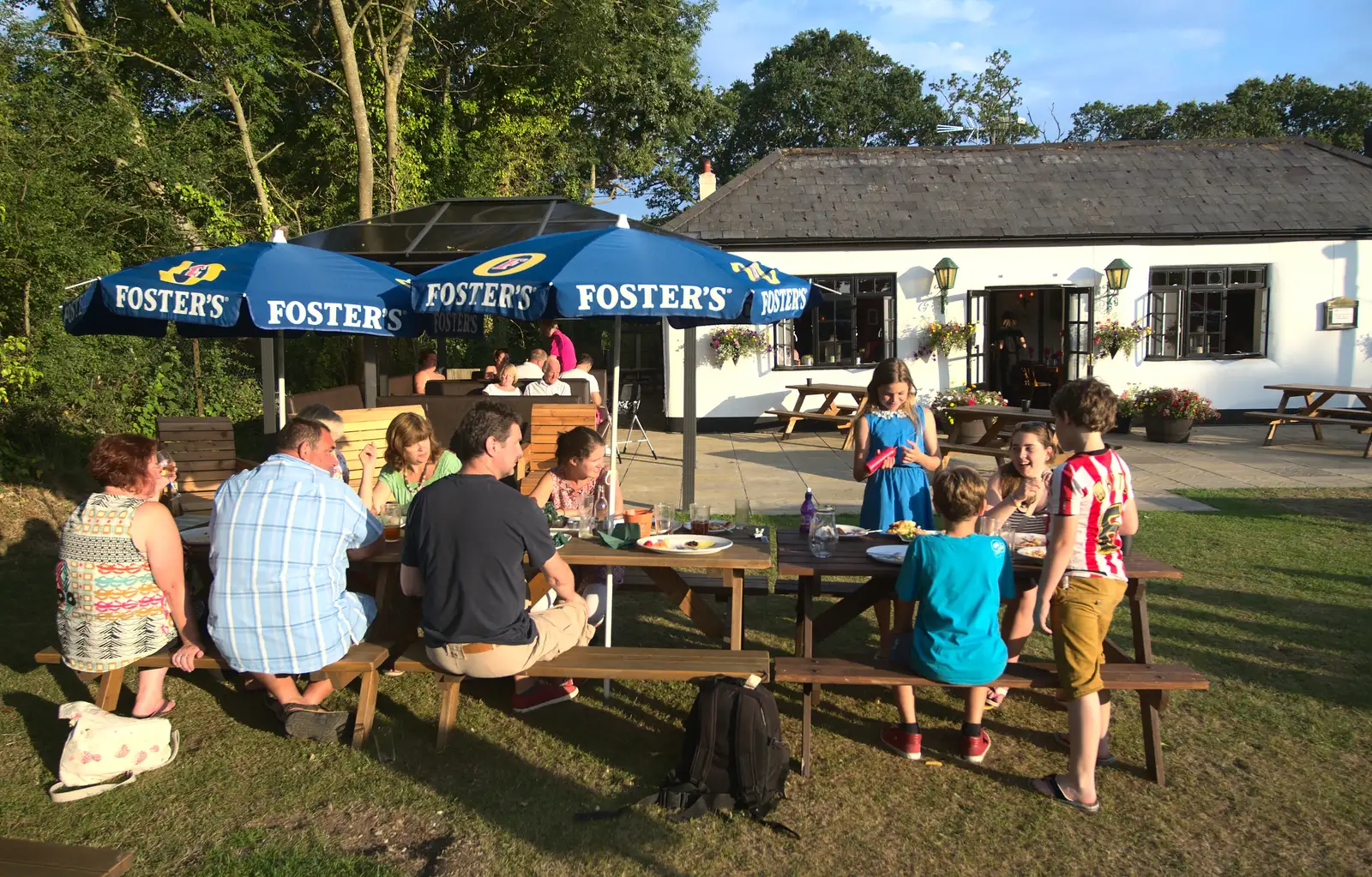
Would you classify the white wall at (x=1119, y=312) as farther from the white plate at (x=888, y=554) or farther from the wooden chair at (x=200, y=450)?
the white plate at (x=888, y=554)

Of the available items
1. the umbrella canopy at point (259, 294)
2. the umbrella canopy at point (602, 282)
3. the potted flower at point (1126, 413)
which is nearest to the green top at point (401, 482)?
the umbrella canopy at point (602, 282)

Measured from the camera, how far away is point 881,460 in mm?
4660

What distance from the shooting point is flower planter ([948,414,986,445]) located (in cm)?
1212

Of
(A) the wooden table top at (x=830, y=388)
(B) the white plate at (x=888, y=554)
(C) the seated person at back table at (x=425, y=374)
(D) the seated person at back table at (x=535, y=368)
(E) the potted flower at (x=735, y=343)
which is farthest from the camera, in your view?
(E) the potted flower at (x=735, y=343)

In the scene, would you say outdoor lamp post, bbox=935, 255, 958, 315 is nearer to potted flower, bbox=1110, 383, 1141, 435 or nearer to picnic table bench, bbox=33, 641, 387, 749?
potted flower, bbox=1110, 383, 1141, 435

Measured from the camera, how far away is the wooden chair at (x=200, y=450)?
6965mm

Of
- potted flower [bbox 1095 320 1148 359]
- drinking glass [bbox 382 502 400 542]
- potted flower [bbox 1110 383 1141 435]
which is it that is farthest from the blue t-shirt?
potted flower [bbox 1095 320 1148 359]

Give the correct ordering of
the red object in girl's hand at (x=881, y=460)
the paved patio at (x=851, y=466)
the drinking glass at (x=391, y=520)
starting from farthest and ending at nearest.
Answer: the paved patio at (x=851, y=466) < the red object in girl's hand at (x=881, y=460) < the drinking glass at (x=391, y=520)

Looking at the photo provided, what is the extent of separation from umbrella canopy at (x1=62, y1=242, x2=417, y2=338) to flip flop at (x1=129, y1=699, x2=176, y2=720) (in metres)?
2.03

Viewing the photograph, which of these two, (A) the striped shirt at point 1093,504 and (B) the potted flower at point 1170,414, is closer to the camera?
(A) the striped shirt at point 1093,504

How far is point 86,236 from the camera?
29.6ft

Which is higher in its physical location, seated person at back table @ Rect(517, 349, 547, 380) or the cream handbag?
seated person at back table @ Rect(517, 349, 547, 380)

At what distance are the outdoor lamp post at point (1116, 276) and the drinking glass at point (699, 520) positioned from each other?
1210 cm

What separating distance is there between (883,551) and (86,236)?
877 centimetres
